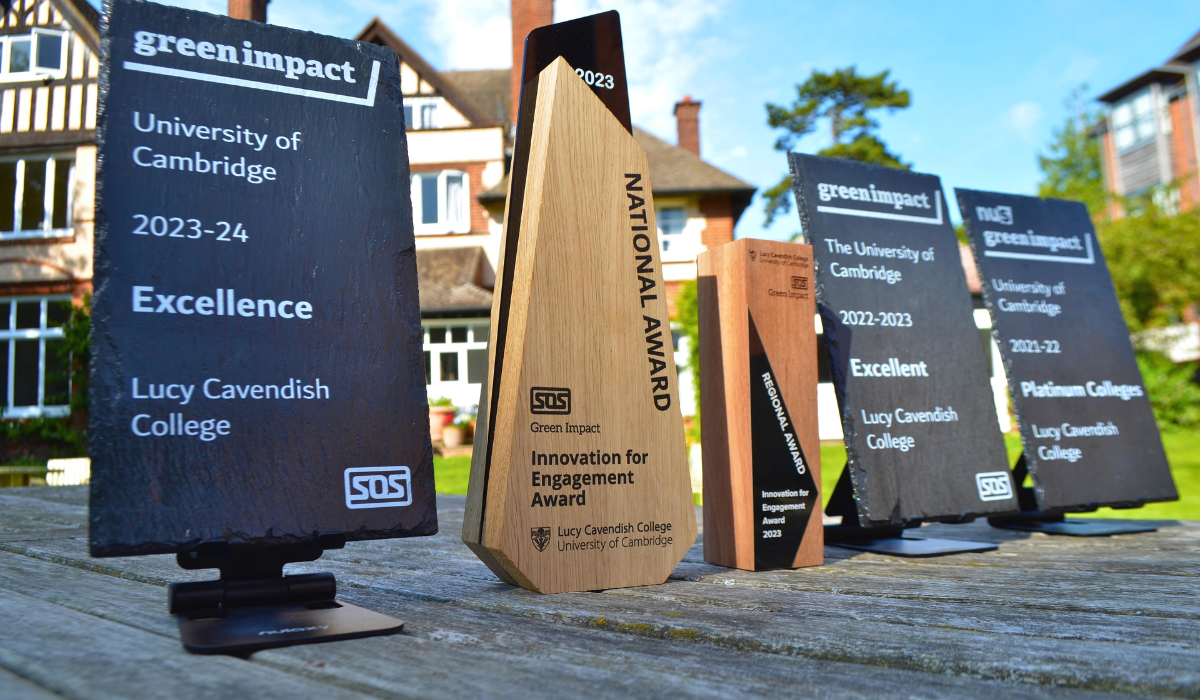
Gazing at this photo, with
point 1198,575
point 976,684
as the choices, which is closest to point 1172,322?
point 1198,575

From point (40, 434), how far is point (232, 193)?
14496 mm

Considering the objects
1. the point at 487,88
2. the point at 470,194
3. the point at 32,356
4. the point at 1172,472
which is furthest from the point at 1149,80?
the point at 32,356

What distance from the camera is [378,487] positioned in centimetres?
156

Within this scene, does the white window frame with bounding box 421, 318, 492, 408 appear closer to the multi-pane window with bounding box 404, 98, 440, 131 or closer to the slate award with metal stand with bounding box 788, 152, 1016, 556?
the multi-pane window with bounding box 404, 98, 440, 131

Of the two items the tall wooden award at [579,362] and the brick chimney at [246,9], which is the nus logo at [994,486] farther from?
the brick chimney at [246,9]

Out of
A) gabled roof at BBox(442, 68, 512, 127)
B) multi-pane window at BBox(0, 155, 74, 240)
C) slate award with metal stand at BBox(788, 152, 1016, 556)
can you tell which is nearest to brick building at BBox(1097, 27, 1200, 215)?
gabled roof at BBox(442, 68, 512, 127)

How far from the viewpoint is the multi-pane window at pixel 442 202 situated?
16.7m

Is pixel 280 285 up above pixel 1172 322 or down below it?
below

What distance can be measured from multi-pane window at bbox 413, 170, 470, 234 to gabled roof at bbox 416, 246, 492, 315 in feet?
1.60

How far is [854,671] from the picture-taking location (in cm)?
114

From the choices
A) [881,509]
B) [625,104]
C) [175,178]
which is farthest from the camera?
[881,509]

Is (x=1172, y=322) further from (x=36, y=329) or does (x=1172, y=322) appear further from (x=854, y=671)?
(x=36, y=329)

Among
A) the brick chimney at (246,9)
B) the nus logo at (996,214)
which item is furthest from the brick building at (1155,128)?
the nus logo at (996,214)

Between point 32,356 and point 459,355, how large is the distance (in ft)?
24.7
